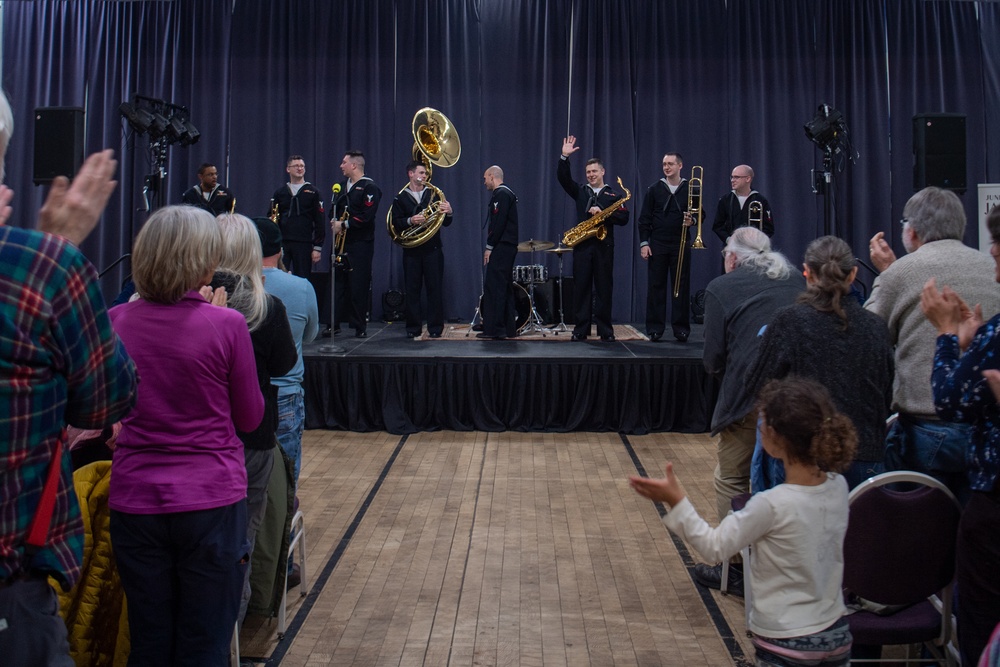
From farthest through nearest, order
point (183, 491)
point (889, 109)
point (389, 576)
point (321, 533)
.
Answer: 1. point (889, 109)
2. point (321, 533)
3. point (389, 576)
4. point (183, 491)

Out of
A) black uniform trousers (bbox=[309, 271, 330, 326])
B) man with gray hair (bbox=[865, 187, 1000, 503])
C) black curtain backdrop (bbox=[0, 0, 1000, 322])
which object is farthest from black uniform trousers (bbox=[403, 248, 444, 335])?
man with gray hair (bbox=[865, 187, 1000, 503])

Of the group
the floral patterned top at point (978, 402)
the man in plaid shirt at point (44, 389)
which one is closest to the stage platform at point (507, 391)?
the floral patterned top at point (978, 402)

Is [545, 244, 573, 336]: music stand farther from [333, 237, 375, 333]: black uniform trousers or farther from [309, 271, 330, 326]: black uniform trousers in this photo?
[309, 271, 330, 326]: black uniform trousers

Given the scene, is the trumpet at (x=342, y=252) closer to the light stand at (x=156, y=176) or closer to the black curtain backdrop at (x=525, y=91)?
the light stand at (x=156, y=176)

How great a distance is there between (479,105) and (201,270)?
9.09 meters

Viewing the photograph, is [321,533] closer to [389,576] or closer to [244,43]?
[389,576]

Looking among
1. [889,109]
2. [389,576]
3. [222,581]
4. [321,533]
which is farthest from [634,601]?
[889,109]

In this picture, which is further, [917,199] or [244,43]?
[244,43]

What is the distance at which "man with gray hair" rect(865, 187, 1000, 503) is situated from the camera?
284 cm

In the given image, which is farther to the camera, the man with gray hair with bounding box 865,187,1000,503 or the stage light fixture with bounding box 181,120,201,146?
the stage light fixture with bounding box 181,120,201,146

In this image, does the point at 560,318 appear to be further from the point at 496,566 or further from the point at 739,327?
the point at 739,327

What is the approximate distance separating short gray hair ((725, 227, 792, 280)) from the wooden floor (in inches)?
51.1

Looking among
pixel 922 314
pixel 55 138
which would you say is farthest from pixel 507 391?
pixel 55 138

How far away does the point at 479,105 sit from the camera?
10.8m
